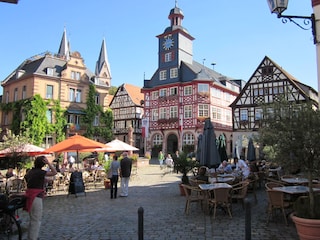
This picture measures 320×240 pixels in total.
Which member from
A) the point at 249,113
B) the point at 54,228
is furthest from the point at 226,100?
the point at 54,228

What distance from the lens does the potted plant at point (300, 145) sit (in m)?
5.19

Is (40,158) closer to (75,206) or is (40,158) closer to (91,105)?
(75,206)

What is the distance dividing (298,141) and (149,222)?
12.9ft

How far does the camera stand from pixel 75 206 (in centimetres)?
983

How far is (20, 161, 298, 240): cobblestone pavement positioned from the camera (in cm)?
627

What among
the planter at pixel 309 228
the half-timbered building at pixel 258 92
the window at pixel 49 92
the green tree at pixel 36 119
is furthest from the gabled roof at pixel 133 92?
the planter at pixel 309 228

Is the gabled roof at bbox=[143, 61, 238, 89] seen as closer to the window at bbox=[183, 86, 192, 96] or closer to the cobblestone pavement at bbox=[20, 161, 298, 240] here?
the window at bbox=[183, 86, 192, 96]

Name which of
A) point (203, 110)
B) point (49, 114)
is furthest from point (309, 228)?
point (49, 114)

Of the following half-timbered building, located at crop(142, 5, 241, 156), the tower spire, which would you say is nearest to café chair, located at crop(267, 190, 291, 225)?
half-timbered building, located at crop(142, 5, 241, 156)

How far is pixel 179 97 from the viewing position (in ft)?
130

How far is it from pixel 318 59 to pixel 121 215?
679 centimetres

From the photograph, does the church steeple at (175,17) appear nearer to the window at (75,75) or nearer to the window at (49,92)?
the window at (75,75)

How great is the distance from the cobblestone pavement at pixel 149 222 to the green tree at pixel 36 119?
77.4 ft

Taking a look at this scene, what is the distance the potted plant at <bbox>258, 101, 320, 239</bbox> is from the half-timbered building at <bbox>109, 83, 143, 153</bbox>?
42511 mm
